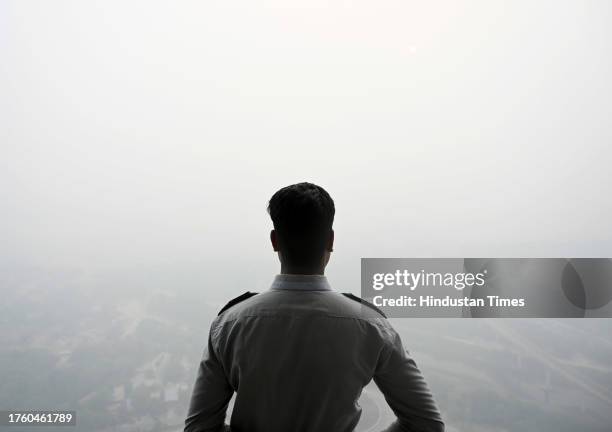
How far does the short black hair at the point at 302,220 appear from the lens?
2.35 ft

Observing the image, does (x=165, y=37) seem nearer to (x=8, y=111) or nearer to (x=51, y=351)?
(x=8, y=111)

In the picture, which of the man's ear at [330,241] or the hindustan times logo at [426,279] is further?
the hindustan times logo at [426,279]

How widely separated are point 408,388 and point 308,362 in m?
0.17

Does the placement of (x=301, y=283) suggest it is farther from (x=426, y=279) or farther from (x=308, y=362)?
(x=426, y=279)

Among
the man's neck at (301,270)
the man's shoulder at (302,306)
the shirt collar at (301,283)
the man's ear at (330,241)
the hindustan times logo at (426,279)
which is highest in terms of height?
the man's ear at (330,241)

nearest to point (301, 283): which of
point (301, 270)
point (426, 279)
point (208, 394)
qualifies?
point (301, 270)

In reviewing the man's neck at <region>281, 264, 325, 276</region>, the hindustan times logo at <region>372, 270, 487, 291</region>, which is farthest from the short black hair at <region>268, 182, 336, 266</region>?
the hindustan times logo at <region>372, 270, 487, 291</region>

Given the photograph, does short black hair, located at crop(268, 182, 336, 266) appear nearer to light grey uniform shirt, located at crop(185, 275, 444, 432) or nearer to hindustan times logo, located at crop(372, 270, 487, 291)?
light grey uniform shirt, located at crop(185, 275, 444, 432)

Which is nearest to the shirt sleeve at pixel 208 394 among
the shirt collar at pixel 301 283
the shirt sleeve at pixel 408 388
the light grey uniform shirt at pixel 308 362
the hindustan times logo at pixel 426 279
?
the light grey uniform shirt at pixel 308 362

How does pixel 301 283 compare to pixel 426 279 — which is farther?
pixel 426 279

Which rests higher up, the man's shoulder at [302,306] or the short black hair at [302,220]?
the short black hair at [302,220]

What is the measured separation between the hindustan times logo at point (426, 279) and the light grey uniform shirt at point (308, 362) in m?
1.42

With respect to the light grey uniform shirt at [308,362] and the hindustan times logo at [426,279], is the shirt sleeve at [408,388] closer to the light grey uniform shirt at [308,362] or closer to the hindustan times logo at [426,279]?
the light grey uniform shirt at [308,362]

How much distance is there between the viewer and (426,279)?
216 cm
